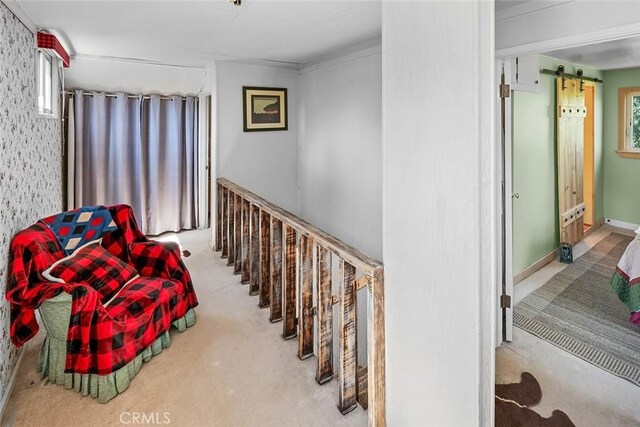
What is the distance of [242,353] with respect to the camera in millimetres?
2213

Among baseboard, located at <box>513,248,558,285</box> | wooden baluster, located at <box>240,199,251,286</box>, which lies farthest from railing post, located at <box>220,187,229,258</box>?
baseboard, located at <box>513,248,558,285</box>

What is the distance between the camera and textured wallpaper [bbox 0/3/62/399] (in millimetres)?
1944

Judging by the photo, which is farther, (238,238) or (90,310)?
(238,238)

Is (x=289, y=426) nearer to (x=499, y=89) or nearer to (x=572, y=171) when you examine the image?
(x=499, y=89)

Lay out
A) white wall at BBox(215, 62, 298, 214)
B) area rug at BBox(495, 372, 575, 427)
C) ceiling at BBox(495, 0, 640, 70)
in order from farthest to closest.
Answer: white wall at BBox(215, 62, 298, 214), ceiling at BBox(495, 0, 640, 70), area rug at BBox(495, 372, 575, 427)

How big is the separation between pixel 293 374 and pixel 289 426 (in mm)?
346

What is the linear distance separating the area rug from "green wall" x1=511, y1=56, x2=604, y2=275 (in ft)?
5.89

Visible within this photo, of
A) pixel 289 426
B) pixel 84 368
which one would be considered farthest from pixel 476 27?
pixel 84 368

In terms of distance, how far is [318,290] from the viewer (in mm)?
1936

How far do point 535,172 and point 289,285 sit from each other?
124 inches

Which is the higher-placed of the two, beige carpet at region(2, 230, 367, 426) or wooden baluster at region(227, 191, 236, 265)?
wooden baluster at region(227, 191, 236, 265)

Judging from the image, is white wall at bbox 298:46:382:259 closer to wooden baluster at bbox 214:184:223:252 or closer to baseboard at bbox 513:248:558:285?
wooden baluster at bbox 214:184:223:252

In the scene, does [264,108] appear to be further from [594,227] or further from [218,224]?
[594,227]

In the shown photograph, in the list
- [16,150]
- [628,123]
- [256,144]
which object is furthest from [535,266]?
[16,150]
